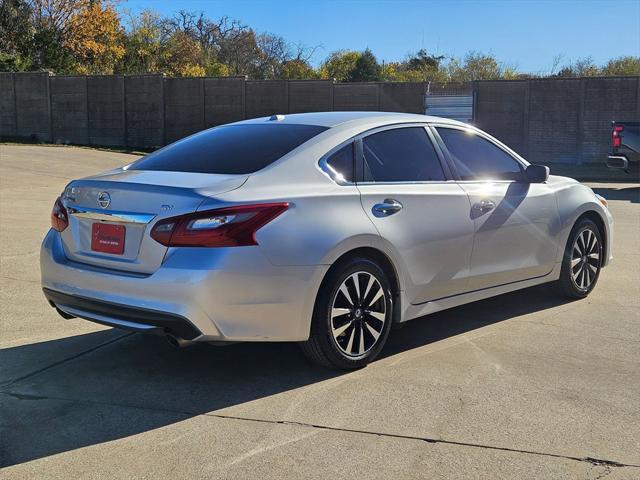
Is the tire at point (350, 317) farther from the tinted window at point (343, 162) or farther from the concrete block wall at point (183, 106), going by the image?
the concrete block wall at point (183, 106)

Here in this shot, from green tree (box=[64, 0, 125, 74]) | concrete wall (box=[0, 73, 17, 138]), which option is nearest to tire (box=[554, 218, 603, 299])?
concrete wall (box=[0, 73, 17, 138])

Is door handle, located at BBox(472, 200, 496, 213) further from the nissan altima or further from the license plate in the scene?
the license plate

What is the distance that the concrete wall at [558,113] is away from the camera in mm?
22875

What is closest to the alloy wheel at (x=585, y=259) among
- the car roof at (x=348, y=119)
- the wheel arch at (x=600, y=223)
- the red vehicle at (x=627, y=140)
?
the wheel arch at (x=600, y=223)

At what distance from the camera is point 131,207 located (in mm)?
4004

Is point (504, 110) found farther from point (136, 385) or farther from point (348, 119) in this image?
point (136, 385)

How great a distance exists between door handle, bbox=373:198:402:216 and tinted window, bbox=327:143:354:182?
0.26 meters

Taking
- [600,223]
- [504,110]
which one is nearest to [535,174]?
[600,223]

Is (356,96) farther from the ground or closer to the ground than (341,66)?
closer to the ground

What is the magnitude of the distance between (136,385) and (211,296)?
949mm

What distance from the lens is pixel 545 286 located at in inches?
270

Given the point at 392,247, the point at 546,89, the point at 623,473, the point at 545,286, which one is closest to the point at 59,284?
the point at 392,247

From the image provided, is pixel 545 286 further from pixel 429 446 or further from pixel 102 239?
pixel 102 239

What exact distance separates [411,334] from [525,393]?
1.36 meters
